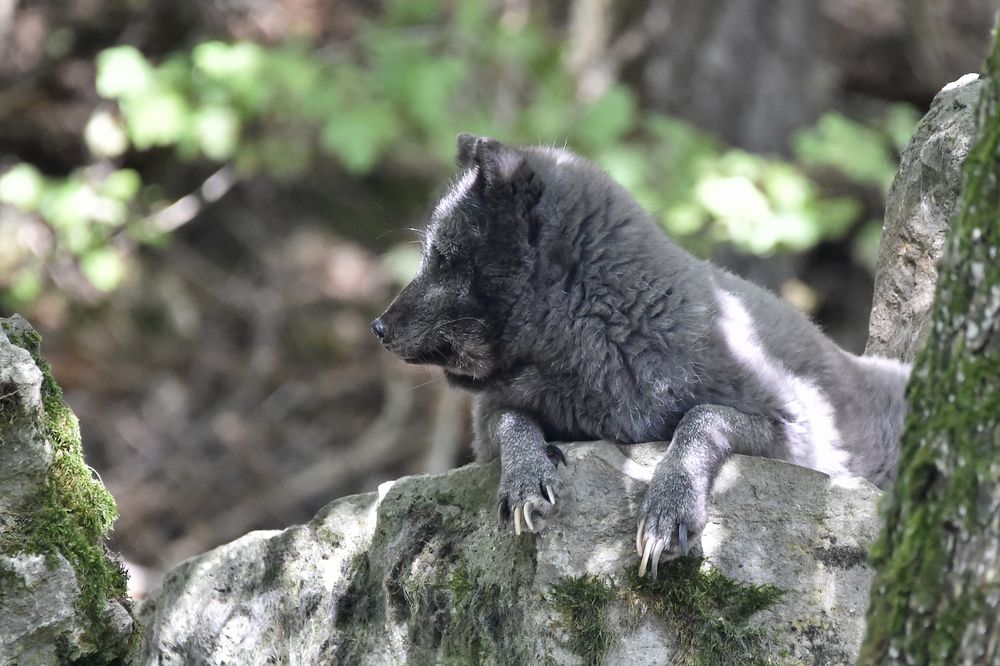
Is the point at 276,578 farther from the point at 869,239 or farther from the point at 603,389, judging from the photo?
the point at 869,239

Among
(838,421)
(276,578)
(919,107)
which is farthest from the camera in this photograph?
(919,107)

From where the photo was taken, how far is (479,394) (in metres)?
4.96

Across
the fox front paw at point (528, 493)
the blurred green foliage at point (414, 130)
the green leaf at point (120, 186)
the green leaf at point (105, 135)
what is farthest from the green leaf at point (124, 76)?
the fox front paw at point (528, 493)

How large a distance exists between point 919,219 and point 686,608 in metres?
2.63

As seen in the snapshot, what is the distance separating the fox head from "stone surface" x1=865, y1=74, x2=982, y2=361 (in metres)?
1.98

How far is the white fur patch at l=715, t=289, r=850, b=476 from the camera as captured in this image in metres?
4.49

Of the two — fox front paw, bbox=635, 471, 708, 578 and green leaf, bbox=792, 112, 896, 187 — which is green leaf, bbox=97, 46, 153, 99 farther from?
fox front paw, bbox=635, 471, 708, 578

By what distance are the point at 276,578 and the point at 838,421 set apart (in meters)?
2.25

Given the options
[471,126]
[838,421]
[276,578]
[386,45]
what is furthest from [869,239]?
[276,578]

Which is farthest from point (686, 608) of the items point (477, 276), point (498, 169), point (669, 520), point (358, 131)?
point (358, 131)

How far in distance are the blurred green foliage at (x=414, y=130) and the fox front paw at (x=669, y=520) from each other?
13.7ft

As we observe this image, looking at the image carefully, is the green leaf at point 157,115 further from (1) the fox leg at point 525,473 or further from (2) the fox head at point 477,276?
(1) the fox leg at point 525,473

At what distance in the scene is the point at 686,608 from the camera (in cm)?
377

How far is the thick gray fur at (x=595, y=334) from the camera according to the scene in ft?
14.5
